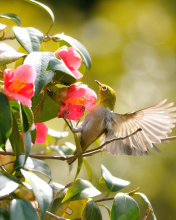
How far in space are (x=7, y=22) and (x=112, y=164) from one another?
0.92 metres

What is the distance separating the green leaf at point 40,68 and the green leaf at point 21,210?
17 centimetres

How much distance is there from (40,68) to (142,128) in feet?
1.65

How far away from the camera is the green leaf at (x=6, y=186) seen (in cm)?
65

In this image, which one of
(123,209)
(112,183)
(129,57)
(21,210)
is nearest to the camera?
(21,210)

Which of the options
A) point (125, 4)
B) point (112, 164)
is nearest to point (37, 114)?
point (112, 164)

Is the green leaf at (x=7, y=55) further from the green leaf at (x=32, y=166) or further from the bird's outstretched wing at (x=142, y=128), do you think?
the bird's outstretched wing at (x=142, y=128)

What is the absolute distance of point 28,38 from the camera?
814 millimetres

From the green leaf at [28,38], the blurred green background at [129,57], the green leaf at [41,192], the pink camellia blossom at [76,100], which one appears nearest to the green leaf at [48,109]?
the pink camellia blossom at [76,100]

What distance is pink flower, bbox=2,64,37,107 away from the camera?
2.30 ft

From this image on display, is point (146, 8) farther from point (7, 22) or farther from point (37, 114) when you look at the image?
point (37, 114)

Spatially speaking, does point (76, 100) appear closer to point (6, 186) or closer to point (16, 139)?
point (16, 139)

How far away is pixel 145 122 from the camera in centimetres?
118

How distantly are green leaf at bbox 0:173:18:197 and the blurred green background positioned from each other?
1.46 metres

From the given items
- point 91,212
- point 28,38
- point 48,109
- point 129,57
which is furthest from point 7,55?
point 129,57
